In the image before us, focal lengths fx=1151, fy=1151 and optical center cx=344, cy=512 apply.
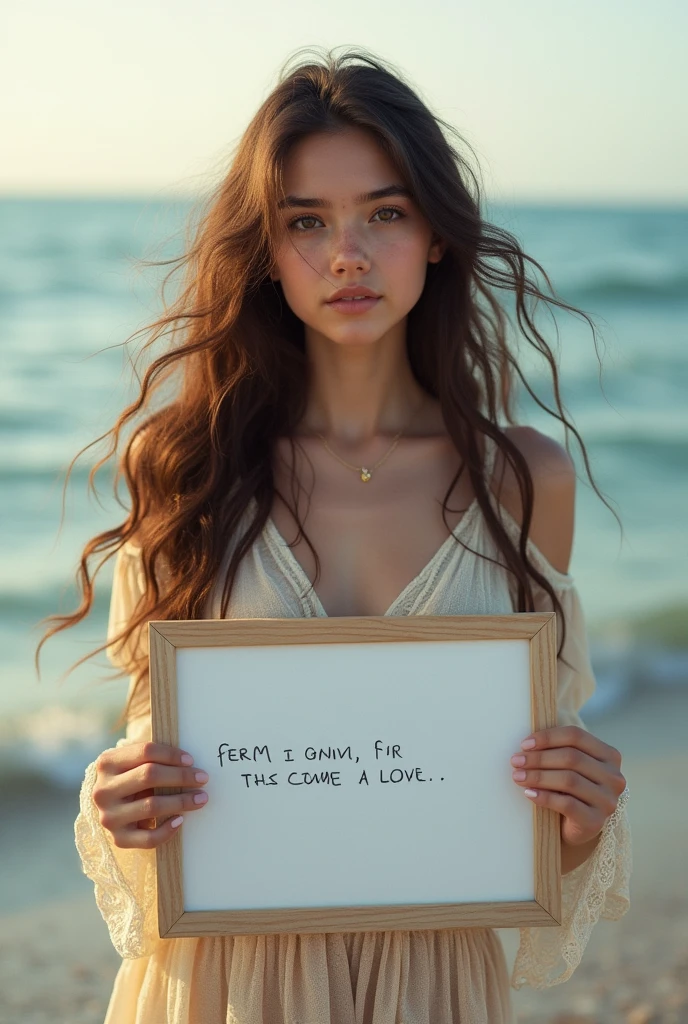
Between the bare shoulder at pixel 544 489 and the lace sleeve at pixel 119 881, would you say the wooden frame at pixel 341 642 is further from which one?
the bare shoulder at pixel 544 489

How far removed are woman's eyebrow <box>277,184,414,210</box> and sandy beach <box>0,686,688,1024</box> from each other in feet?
8.39

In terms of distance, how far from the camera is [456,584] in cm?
219

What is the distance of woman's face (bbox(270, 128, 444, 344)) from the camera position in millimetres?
2105

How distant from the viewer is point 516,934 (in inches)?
158

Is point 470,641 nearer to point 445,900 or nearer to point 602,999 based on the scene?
→ point 445,900

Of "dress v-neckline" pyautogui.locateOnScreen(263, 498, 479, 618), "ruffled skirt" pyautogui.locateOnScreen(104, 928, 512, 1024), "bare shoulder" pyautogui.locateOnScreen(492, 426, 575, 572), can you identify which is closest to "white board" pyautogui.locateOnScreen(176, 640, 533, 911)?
"ruffled skirt" pyautogui.locateOnScreen(104, 928, 512, 1024)

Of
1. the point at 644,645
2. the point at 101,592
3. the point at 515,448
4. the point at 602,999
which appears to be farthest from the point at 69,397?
the point at 515,448

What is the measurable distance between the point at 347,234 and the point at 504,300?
5296 millimetres

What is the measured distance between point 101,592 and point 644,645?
328 cm

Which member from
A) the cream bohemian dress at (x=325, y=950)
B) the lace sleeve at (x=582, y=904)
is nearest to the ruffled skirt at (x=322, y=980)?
the cream bohemian dress at (x=325, y=950)

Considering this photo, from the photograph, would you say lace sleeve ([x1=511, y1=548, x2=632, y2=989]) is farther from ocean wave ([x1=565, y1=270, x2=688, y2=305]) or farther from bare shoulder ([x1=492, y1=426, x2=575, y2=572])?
ocean wave ([x1=565, y1=270, x2=688, y2=305])

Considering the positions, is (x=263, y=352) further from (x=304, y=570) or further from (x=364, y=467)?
(x=304, y=570)

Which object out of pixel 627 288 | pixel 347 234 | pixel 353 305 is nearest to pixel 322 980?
pixel 353 305

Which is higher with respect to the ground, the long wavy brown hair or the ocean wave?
the long wavy brown hair
